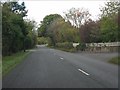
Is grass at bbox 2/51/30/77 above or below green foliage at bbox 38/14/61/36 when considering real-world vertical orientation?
below

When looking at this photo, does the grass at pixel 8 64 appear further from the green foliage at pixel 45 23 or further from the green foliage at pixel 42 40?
the green foliage at pixel 42 40

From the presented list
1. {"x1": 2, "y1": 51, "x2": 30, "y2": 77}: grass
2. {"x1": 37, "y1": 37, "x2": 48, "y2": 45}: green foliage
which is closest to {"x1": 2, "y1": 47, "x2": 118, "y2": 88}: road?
{"x1": 2, "y1": 51, "x2": 30, "y2": 77}: grass

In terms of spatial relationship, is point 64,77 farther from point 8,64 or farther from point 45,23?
point 45,23

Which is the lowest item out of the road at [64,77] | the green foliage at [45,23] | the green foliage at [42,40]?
the green foliage at [42,40]

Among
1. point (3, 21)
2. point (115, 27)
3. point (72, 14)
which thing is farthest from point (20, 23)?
point (72, 14)

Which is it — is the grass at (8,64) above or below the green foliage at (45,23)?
below

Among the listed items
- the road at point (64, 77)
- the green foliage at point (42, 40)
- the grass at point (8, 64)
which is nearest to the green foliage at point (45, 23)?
the green foliage at point (42, 40)

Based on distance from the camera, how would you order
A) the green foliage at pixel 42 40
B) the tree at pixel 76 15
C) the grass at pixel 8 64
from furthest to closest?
1. the green foliage at pixel 42 40
2. the tree at pixel 76 15
3. the grass at pixel 8 64

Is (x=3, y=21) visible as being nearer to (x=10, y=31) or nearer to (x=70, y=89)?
(x=10, y=31)

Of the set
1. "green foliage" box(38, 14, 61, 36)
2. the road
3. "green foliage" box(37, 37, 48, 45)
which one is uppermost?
"green foliage" box(38, 14, 61, 36)

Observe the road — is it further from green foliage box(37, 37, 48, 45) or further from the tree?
green foliage box(37, 37, 48, 45)

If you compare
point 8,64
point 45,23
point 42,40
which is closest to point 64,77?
point 8,64

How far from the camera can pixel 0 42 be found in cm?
3294

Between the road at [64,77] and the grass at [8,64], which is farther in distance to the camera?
the grass at [8,64]
